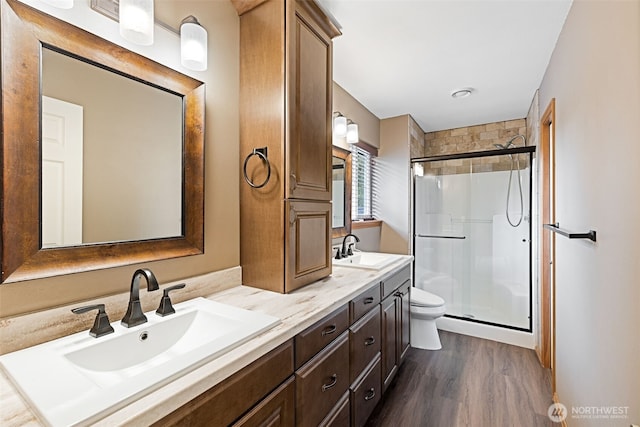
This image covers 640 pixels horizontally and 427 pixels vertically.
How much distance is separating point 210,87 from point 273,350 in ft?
4.06

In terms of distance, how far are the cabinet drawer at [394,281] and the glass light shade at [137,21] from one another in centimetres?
174

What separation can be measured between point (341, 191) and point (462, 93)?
1526 mm

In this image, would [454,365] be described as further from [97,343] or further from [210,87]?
[210,87]

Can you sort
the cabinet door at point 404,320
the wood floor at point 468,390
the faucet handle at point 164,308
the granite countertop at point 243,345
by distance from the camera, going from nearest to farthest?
the granite countertop at point 243,345
the faucet handle at point 164,308
the wood floor at point 468,390
the cabinet door at point 404,320

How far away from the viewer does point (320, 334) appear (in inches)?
49.7

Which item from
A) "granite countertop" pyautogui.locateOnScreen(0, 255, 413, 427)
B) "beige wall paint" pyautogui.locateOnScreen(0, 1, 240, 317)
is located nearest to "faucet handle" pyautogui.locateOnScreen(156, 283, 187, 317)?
"beige wall paint" pyautogui.locateOnScreen(0, 1, 240, 317)

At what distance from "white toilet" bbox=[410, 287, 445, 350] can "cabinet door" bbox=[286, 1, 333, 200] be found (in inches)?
63.7

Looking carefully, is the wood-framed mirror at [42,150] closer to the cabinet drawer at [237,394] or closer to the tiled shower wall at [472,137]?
the cabinet drawer at [237,394]

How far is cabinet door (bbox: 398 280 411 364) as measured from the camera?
2.30m

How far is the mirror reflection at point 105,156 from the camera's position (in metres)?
0.97

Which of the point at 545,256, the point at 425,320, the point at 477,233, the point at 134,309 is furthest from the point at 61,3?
the point at 477,233

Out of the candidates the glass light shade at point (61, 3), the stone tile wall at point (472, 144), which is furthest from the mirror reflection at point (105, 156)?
the stone tile wall at point (472, 144)

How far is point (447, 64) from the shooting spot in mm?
2328

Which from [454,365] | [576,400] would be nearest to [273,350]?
[576,400]
